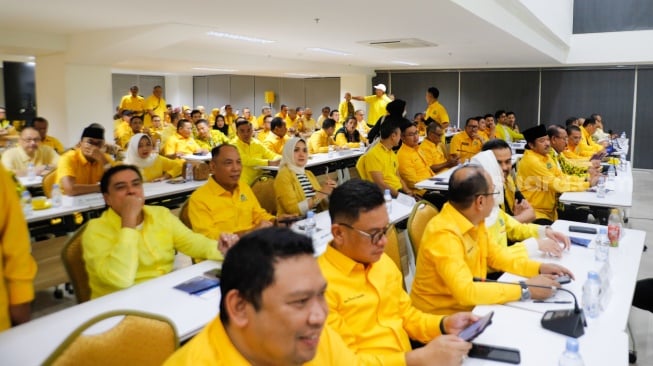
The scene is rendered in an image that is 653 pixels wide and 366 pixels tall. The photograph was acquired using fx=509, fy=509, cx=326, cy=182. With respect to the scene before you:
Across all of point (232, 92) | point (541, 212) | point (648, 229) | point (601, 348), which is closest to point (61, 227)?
point (601, 348)

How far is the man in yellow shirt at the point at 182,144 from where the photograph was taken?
789cm

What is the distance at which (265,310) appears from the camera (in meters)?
1.11

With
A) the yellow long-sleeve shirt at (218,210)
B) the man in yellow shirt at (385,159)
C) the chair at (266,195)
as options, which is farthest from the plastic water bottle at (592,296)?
→ the man in yellow shirt at (385,159)

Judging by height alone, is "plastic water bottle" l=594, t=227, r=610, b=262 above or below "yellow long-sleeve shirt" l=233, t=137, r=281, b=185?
below

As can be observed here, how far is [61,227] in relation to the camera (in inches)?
170

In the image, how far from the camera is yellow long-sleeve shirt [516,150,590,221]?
17.2 feet

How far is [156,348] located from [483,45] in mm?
8119

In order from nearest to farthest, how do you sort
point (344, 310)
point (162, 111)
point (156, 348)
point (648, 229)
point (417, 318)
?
1. point (156, 348)
2. point (344, 310)
3. point (417, 318)
4. point (648, 229)
5. point (162, 111)

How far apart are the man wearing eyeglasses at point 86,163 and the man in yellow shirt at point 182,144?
2.73 meters

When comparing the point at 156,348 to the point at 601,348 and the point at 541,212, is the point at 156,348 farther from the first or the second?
the point at 541,212

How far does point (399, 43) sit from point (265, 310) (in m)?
7.74

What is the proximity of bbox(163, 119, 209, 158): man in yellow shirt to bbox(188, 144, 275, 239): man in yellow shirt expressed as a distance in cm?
440

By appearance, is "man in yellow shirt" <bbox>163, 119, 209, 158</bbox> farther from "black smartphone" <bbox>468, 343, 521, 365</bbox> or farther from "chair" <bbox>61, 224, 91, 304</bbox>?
"black smartphone" <bbox>468, 343, 521, 365</bbox>

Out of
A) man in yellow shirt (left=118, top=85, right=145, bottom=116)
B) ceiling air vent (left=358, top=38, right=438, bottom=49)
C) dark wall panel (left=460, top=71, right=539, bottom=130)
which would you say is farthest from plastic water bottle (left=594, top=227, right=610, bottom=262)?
dark wall panel (left=460, top=71, right=539, bottom=130)
